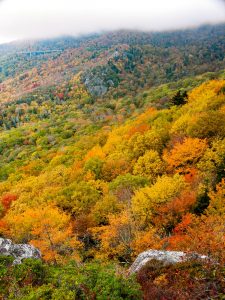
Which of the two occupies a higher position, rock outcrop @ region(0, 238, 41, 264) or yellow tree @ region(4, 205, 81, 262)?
rock outcrop @ region(0, 238, 41, 264)

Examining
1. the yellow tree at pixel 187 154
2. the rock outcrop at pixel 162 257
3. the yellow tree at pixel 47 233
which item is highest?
the rock outcrop at pixel 162 257

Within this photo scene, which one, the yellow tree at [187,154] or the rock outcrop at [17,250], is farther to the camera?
the yellow tree at [187,154]

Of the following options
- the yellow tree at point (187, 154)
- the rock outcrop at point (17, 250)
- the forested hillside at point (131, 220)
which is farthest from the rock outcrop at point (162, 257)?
the yellow tree at point (187, 154)

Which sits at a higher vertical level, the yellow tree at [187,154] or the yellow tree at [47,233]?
the yellow tree at [187,154]

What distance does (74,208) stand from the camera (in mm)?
55406

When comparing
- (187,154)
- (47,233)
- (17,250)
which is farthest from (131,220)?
(187,154)

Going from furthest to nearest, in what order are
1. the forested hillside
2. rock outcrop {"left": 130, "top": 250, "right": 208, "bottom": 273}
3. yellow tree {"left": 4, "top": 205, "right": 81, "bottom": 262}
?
yellow tree {"left": 4, "top": 205, "right": 81, "bottom": 262}, rock outcrop {"left": 130, "top": 250, "right": 208, "bottom": 273}, the forested hillside

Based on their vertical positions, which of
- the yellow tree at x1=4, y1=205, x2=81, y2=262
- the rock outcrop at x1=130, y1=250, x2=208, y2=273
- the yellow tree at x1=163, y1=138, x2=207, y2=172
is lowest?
the yellow tree at x1=4, y1=205, x2=81, y2=262

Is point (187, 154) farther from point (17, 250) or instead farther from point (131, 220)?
point (17, 250)

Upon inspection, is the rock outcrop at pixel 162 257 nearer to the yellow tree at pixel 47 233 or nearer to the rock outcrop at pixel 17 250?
the rock outcrop at pixel 17 250

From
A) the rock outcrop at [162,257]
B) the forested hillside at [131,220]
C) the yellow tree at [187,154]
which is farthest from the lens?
the yellow tree at [187,154]

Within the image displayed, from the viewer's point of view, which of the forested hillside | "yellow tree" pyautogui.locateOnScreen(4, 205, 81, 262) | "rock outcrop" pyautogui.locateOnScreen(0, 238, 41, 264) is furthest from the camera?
"yellow tree" pyautogui.locateOnScreen(4, 205, 81, 262)

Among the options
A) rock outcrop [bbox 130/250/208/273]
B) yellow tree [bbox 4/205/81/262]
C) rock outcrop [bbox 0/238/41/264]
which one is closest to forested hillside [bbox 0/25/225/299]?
yellow tree [bbox 4/205/81/262]

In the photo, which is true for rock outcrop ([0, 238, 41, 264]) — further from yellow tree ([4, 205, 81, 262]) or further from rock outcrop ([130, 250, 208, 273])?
yellow tree ([4, 205, 81, 262])
